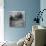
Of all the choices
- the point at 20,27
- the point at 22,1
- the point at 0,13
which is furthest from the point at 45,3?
the point at 0,13

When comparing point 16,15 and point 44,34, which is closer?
point 44,34

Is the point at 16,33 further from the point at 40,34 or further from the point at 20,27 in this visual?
the point at 40,34

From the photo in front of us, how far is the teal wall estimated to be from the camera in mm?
5195

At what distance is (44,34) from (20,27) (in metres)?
2.57

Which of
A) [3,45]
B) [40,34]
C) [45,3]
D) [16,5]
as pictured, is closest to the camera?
[40,34]

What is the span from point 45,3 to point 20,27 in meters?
1.36

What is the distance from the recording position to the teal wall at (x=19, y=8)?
5195mm

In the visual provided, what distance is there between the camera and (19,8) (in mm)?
5230

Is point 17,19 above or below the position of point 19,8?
below

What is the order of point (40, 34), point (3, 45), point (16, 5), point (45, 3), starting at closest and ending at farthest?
point (40, 34)
point (3, 45)
point (45, 3)
point (16, 5)

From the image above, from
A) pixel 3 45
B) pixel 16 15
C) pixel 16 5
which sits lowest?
pixel 3 45

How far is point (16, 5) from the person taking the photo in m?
5.23

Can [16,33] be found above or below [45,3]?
below

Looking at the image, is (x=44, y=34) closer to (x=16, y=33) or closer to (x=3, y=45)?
(x=3, y=45)
